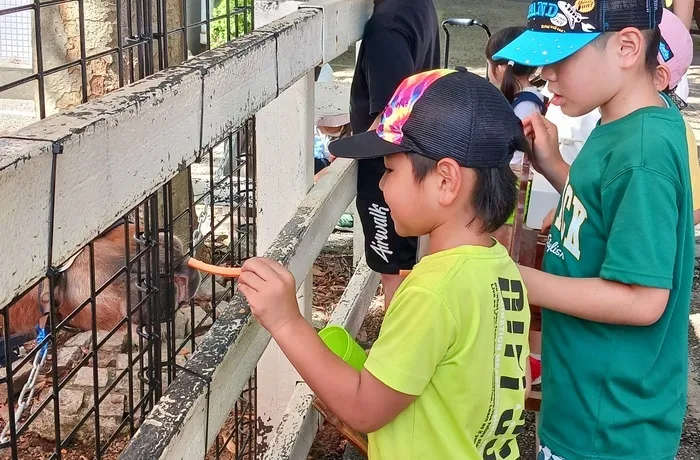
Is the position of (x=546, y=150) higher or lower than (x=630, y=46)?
lower

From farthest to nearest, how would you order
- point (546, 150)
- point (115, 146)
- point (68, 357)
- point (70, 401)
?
point (68, 357), point (70, 401), point (546, 150), point (115, 146)

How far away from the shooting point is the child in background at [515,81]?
433 centimetres

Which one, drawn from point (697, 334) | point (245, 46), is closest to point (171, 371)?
point (245, 46)

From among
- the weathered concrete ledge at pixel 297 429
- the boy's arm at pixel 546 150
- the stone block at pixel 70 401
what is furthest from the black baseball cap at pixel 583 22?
the stone block at pixel 70 401

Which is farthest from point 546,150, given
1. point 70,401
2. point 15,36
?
point 70,401

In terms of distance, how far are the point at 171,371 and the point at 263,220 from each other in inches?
25.2

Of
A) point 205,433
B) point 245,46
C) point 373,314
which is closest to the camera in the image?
point 205,433

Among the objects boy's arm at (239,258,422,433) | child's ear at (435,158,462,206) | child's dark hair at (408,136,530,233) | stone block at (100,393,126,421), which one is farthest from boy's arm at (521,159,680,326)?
stone block at (100,393,126,421)

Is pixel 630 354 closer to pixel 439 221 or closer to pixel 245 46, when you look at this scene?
pixel 439 221

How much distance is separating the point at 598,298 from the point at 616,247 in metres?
0.12

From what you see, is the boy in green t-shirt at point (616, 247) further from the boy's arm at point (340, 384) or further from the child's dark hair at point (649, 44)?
the boy's arm at point (340, 384)

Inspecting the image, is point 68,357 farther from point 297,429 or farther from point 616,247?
point 616,247

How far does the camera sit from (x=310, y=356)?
5.16ft

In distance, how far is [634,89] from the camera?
6.20 ft
